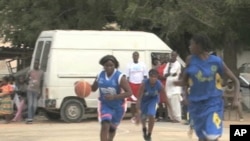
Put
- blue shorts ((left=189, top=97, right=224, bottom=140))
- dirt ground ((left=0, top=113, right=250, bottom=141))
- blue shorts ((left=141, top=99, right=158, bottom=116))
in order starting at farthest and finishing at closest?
dirt ground ((left=0, top=113, right=250, bottom=141)), blue shorts ((left=141, top=99, right=158, bottom=116)), blue shorts ((left=189, top=97, right=224, bottom=140))

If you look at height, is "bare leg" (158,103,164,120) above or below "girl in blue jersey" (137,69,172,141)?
below

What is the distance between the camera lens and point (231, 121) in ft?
62.3

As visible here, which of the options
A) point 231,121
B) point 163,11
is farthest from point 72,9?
point 231,121

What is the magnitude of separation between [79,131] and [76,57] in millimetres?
3264

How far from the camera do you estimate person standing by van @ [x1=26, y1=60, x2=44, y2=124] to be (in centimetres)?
1848

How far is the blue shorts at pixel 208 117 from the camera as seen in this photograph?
8367 mm

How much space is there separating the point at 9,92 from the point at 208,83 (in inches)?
463

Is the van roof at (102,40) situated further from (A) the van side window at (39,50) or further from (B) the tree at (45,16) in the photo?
(B) the tree at (45,16)

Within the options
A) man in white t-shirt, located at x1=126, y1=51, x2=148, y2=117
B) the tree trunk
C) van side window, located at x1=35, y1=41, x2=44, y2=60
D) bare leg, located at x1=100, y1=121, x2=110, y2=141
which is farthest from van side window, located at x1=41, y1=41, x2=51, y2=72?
bare leg, located at x1=100, y1=121, x2=110, y2=141

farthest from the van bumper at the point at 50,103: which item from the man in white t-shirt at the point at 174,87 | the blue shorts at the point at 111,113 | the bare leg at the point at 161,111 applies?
the blue shorts at the point at 111,113

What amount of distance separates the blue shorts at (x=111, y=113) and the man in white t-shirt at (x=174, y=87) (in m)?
7.17

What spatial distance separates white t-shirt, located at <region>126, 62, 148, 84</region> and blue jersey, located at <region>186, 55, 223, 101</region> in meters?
9.53

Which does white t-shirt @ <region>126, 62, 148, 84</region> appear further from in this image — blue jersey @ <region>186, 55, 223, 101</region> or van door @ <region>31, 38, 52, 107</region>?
blue jersey @ <region>186, 55, 223, 101</region>

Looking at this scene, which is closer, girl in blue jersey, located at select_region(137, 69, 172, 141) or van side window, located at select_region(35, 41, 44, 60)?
girl in blue jersey, located at select_region(137, 69, 172, 141)
